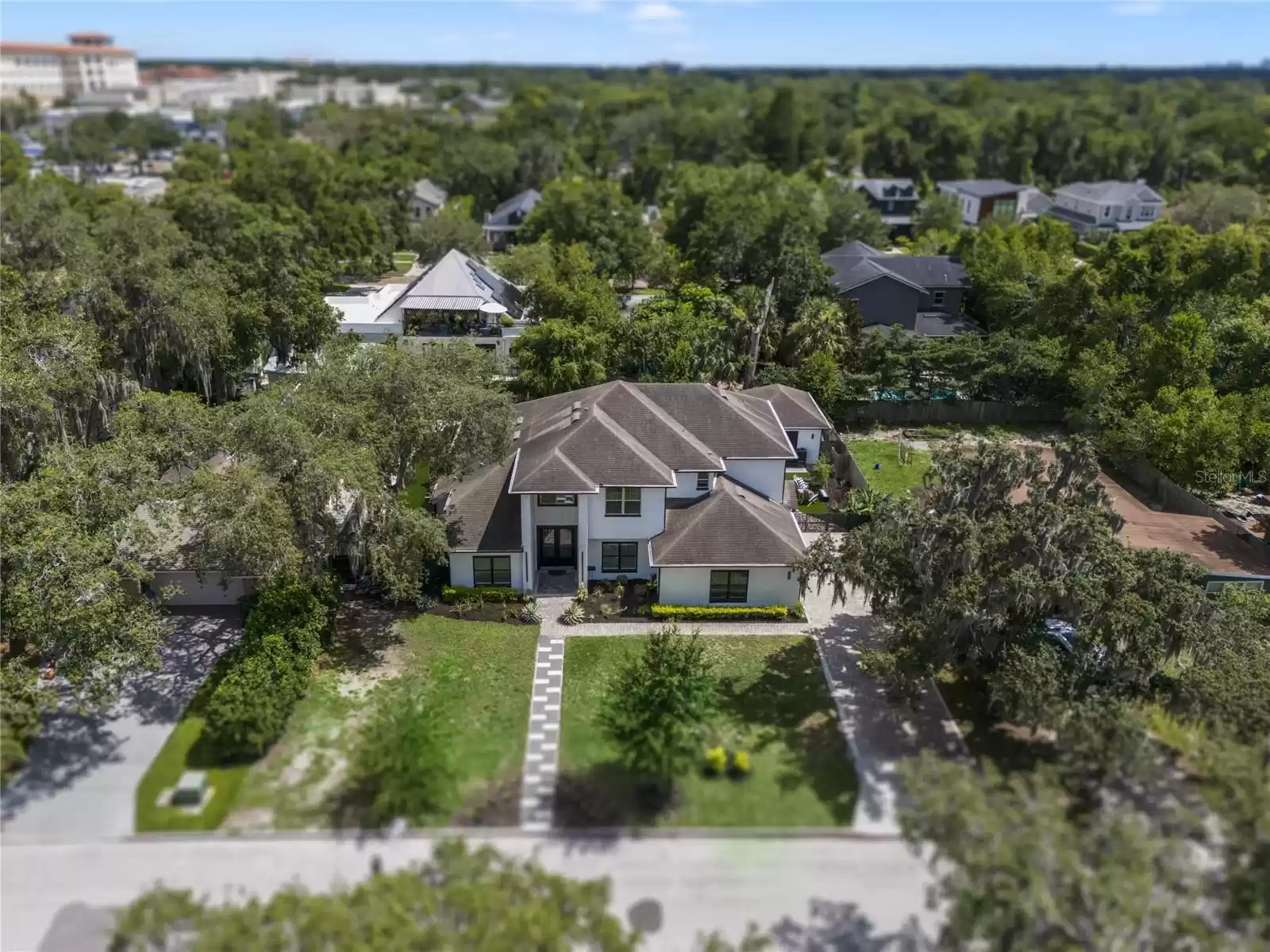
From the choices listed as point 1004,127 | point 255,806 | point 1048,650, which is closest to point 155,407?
point 255,806

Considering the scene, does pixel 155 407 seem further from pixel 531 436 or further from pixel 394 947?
pixel 394 947

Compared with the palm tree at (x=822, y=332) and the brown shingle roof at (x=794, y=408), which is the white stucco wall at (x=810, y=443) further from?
the palm tree at (x=822, y=332)

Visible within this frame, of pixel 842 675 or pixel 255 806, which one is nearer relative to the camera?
pixel 255 806

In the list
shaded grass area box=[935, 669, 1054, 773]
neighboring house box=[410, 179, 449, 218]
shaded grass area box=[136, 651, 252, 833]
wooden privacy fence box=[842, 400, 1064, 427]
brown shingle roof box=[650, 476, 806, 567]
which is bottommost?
shaded grass area box=[136, 651, 252, 833]

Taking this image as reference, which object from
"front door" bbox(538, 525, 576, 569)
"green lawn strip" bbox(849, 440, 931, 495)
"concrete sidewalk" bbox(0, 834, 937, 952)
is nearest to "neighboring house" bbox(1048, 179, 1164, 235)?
"green lawn strip" bbox(849, 440, 931, 495)

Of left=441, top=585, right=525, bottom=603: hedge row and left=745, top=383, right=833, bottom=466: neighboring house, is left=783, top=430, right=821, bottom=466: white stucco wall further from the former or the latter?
left=441, top=585, right=525, bottom=603: hedge row
